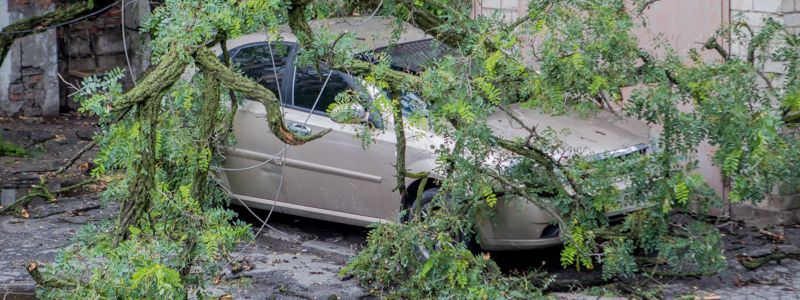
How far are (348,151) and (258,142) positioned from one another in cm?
84

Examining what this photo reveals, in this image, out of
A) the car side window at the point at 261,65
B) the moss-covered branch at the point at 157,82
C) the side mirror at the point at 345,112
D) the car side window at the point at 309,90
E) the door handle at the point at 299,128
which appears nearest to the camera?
the moss-covered branch at the point at 157,82

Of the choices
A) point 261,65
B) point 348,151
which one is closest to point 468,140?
point 348,151

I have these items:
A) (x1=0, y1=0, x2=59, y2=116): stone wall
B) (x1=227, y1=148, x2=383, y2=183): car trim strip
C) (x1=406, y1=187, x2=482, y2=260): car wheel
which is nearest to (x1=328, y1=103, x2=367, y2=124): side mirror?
(x1=406, y1=187, x2=482, y2=260): car wheel

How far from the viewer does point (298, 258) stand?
745cm

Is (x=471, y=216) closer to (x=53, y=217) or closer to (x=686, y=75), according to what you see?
(x=686, y=75)

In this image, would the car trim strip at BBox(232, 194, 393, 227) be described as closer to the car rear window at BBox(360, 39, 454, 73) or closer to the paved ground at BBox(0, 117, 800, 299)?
the paved ground at BBox(0, 117, 800, 299)

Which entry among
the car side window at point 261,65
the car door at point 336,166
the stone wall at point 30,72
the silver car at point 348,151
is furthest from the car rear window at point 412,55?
the stone wall at point 30,72

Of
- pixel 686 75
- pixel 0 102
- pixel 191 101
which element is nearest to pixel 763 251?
pixel 686 75

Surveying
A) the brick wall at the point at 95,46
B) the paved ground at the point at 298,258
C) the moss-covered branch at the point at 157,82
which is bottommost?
the paved ground at the point at 298,258

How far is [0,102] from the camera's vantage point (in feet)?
41.9

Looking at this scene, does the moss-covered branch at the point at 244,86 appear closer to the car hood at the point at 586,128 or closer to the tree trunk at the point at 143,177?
the tree trunk at the point at 143,177

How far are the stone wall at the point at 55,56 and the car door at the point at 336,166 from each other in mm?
5486

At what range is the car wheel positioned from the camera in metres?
6.05

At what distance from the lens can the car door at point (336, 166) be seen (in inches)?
287
